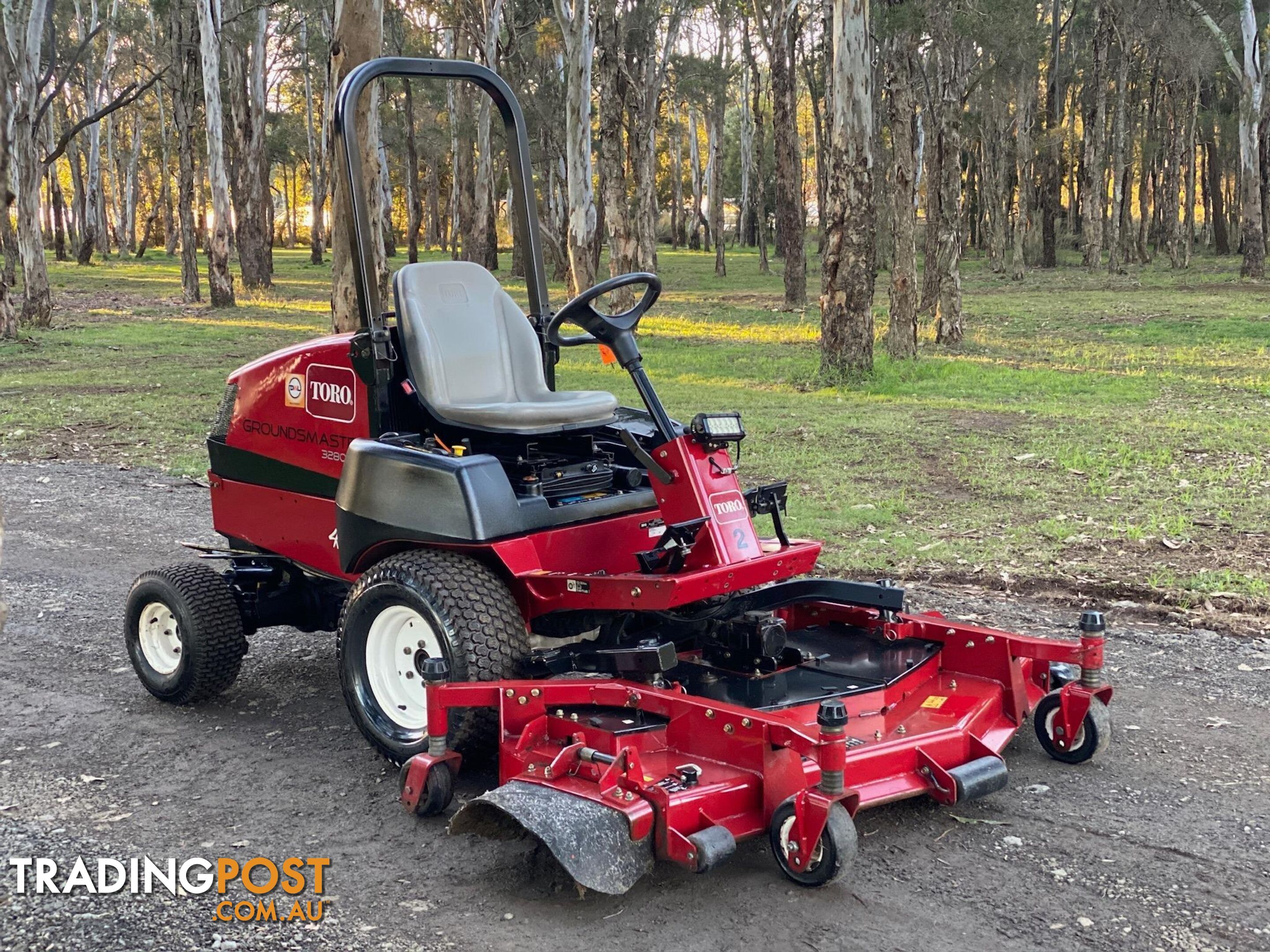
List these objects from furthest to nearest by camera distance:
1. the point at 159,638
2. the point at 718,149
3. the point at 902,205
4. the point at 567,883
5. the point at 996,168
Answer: the point at 718,149 → the point at 996,168 → the point at 902,205 → the point at 159,638 → the point at 567,883

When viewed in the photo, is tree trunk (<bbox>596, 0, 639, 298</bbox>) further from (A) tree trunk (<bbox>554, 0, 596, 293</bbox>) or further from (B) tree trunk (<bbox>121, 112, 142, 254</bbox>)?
(B) tree trunk (<bbox>121, 112, 142, 254</bbox>)

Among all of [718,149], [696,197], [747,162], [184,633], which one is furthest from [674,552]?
[696,197]

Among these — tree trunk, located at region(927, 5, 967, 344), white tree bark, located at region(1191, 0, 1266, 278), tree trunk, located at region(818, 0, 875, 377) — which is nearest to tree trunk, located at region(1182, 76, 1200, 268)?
white tree bark, located at region(1191, 0, 1266, 278)

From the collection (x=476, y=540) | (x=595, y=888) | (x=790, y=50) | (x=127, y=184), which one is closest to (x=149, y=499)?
(x=476, y=540)

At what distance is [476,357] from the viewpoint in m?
5.03

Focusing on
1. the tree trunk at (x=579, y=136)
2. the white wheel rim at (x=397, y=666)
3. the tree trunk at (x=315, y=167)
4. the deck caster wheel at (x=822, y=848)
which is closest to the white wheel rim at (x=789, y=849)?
the deck caster wheel at (x=822, y=848)

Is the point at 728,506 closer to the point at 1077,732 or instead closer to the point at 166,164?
the point at 1077,732

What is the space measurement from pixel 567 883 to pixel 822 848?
74cm

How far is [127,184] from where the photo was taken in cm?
5097

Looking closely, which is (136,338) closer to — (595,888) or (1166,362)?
(1166,362)

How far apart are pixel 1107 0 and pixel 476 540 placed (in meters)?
35.9

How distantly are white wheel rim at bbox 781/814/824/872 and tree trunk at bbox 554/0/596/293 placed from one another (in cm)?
1622

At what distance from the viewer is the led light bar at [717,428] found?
173 inches

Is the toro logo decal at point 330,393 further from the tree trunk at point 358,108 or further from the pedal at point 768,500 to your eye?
the tree trunk at point 358,108
